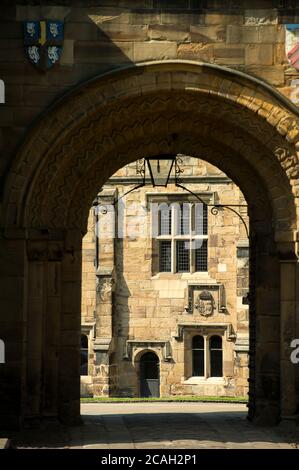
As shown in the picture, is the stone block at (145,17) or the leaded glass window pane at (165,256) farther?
the leaded glass window pane at (165,256)

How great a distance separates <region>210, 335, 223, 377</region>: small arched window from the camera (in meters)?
32.3

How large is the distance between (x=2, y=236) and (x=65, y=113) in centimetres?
174

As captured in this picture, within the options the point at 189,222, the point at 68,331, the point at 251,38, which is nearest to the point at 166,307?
the point at 189,222

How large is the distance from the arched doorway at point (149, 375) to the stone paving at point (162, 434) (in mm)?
13511

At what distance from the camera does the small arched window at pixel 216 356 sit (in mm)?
32344

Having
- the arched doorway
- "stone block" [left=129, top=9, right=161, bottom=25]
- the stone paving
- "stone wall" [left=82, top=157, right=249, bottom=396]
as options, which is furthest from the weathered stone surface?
the arched doorway

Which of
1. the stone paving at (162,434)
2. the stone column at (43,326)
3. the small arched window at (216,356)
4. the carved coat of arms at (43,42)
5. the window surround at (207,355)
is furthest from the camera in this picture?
the small arched window at (216,356)

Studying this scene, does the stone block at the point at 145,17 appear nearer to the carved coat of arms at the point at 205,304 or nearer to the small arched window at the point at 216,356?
the carved coat of arms at the point at 205,304

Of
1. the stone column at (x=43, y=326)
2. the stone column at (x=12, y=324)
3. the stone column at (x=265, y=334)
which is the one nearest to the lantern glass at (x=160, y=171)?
the stone column at (x=265, y=334)

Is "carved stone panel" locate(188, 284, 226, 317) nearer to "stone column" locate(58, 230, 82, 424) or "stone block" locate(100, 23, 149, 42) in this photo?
"stone column" locate(58, 230, 82, 424)

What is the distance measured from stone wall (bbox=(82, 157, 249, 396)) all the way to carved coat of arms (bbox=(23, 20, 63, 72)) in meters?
17.8

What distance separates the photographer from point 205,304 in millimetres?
32438

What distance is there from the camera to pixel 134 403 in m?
24.7

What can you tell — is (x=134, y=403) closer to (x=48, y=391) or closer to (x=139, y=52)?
(x=48, y=391)
